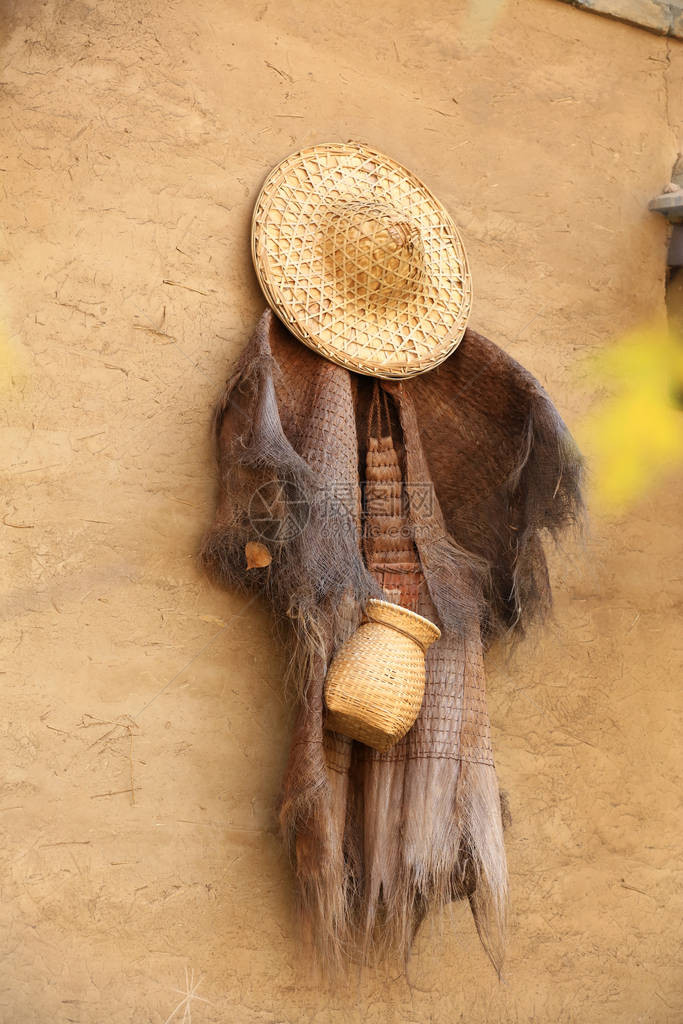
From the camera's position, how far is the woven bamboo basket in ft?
6.73

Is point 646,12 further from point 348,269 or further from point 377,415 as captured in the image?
point 377,415

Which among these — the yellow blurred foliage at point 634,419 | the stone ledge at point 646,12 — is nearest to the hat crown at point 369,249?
the yellow blurred foliage at point 634,419

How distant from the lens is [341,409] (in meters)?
2.29

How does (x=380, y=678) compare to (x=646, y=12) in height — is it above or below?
below

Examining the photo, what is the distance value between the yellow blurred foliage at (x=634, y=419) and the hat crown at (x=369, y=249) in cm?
63

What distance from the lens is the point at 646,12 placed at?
3.02m

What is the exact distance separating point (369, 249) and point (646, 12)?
4.03ft

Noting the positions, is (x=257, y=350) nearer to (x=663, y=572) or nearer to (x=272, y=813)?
(x=272, y=813)

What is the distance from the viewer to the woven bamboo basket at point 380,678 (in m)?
2.05

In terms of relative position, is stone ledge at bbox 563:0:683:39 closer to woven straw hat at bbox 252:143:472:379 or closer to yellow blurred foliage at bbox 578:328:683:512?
yellow blurred foliage at bbox 578:328:683:512

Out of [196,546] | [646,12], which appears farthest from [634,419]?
[196,546]

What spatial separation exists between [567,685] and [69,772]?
3.57 ft

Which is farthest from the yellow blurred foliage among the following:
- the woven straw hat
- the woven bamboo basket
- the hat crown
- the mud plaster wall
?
the woven bamboo basket

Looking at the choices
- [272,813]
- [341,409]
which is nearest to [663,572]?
[341,409]
